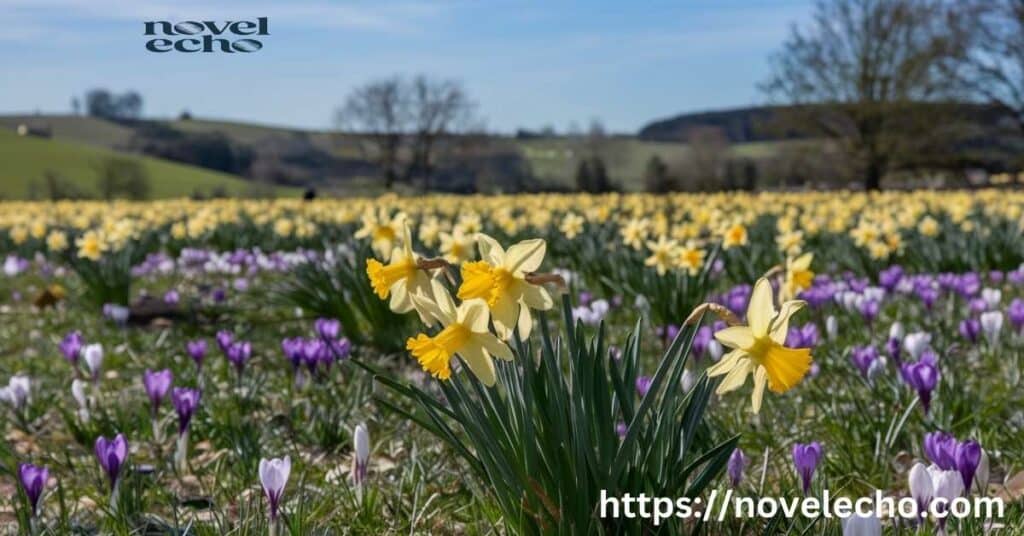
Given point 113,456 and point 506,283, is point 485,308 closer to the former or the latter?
point 506,283

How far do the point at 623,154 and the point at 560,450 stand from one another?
2561 inches

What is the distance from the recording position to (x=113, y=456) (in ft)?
7.55

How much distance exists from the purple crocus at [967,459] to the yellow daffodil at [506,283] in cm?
92

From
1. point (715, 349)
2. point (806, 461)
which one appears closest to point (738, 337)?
point (806, 461)

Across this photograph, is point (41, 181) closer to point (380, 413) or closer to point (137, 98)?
point (137, 98)

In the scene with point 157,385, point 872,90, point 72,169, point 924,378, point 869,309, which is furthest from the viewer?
point 72,169

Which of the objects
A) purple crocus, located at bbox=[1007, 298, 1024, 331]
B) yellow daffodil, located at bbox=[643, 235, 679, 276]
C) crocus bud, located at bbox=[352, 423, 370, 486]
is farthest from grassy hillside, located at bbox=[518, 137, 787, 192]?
crocus bud, located at bbox=[352, 423, 370, 486]

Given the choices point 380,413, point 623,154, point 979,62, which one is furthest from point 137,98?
point 380,413

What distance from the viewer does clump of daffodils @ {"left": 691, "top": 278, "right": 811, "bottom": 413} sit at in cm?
163

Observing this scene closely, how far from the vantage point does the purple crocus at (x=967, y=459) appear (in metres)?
1.97

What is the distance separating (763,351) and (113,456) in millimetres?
1490

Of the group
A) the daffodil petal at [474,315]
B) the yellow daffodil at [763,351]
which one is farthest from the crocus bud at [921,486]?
the daffodil petal at [474,315]

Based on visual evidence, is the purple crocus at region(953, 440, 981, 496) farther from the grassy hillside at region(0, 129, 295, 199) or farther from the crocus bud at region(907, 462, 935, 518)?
the grassy hillside at region(0, 129, 295, 199)

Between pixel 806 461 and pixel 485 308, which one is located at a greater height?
pixel 485 308
